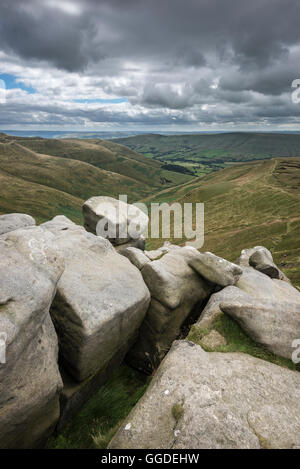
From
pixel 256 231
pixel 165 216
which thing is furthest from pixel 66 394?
pixel 165 216

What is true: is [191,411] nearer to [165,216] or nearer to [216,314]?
[216,314]

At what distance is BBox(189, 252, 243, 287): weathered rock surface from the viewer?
19.4m

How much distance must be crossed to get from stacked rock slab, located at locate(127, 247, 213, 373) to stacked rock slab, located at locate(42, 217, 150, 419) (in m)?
1.16

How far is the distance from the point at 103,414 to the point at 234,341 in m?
7.24

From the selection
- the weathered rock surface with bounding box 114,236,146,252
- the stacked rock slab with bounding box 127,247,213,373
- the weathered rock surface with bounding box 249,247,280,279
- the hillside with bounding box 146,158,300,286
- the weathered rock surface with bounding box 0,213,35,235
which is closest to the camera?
the stacked rock slab with bounding box 127,247,213,373

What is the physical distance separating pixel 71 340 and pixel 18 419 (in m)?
3.39

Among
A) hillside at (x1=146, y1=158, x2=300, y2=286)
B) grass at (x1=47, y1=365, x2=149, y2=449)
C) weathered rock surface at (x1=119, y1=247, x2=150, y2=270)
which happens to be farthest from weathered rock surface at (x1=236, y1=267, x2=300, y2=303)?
hillside at (x1=146, y1=158, x2=300, y2=286)

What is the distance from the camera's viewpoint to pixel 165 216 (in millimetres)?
155750

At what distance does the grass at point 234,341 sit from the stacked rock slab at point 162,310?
3.03 m

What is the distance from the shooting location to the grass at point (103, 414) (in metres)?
9.97

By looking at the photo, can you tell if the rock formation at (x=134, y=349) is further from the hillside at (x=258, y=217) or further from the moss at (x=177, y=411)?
the hillside at (x=258, y=217)

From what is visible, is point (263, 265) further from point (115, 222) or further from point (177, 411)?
point (177, 411)

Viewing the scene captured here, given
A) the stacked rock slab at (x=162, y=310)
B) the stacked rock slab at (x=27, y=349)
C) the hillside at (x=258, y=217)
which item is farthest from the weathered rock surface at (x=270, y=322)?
the hillside at (x=258, y=217)

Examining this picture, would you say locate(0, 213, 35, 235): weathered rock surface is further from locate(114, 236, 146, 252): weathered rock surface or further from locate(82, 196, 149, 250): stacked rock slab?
locate(114, 236, 146, 252): weathered rock surface
